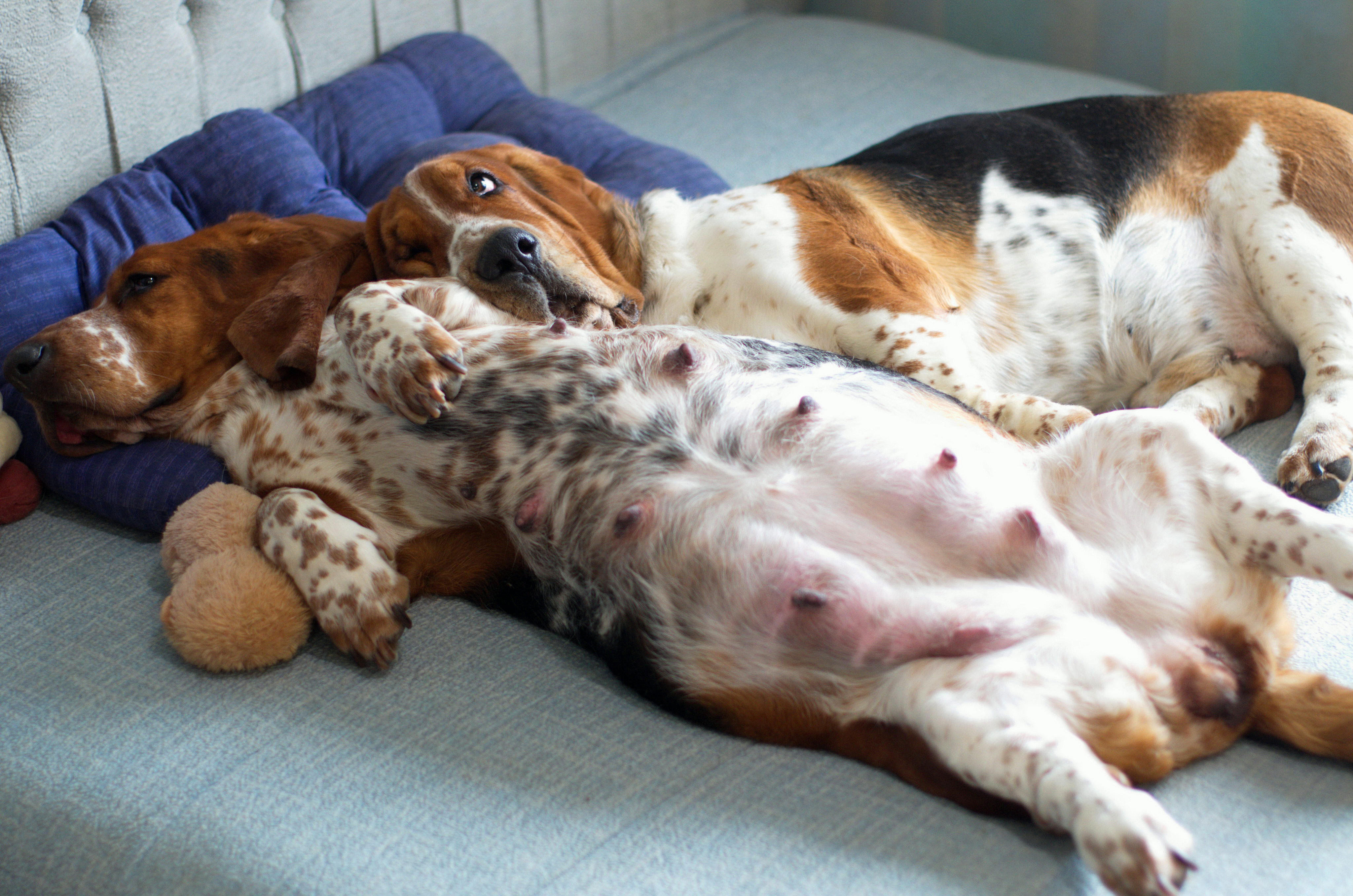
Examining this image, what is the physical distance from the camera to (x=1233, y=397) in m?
2.63

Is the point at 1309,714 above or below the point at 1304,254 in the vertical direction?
below

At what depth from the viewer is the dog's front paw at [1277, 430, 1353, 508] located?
229 cm

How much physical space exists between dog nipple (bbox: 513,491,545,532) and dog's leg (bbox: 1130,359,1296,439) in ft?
4.85

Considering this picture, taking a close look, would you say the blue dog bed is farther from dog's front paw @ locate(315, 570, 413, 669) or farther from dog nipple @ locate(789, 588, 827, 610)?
dog nipple @ locate(789, 588, 827, 610)

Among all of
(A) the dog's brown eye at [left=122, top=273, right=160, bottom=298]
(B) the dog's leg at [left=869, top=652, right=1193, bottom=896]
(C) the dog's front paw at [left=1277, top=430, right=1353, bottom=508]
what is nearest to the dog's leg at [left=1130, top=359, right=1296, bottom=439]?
(C) the dog's front paw at [left=1277, top=430, right=1353, bottom=508]

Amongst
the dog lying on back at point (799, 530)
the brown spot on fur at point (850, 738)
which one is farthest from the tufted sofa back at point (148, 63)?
the brown spot on fur at point (850, 738)

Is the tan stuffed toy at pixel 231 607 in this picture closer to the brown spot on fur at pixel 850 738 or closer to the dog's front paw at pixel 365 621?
the dog's front paw at pixel 365 621

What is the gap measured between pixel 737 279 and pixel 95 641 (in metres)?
1.61

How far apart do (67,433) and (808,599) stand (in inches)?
68.0

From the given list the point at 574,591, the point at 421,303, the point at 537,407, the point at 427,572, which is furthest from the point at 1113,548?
the point at 421,303

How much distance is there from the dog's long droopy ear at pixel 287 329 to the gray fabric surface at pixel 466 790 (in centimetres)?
51

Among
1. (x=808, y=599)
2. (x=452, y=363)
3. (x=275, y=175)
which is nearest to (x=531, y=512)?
(x=452, y=363)

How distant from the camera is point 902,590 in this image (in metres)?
1.79

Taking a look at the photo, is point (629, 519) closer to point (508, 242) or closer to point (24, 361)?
point (508, 242)
